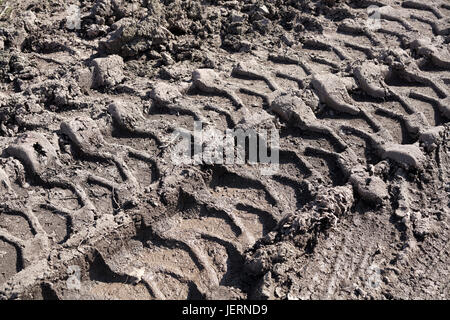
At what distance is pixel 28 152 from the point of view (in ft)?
14.5

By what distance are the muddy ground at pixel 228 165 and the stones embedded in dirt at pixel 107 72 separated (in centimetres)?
2

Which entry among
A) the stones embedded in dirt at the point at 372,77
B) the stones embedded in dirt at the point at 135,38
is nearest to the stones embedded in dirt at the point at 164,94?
the stones embedded in dirt at the point at 135,38

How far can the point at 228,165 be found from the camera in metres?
4.36

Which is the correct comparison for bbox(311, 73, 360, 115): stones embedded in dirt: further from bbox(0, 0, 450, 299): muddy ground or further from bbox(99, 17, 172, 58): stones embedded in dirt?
bbox(99, 17, 172, 58): stones embedded in dirt

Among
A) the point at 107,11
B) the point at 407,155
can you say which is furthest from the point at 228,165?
the point at 107,11

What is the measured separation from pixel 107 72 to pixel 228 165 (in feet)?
5.32

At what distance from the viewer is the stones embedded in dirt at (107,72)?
203 inches

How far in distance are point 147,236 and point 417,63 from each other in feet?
9.64

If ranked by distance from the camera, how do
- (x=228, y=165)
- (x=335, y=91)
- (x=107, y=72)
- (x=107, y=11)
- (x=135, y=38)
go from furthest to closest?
(x=107, y=11) < (x=135, y=38) < (x=107, y=72) < (x=335, y=91) < (x=228, y=165)

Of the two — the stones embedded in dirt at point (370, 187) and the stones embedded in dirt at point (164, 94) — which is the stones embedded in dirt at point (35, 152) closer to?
the stones embedded in dirt at point (164, 94)

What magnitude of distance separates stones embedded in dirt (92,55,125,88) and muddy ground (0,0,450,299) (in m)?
0.02

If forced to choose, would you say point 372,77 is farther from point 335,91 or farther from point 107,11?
point 107,11

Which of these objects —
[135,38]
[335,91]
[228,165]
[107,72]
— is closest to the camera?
[228,165]
